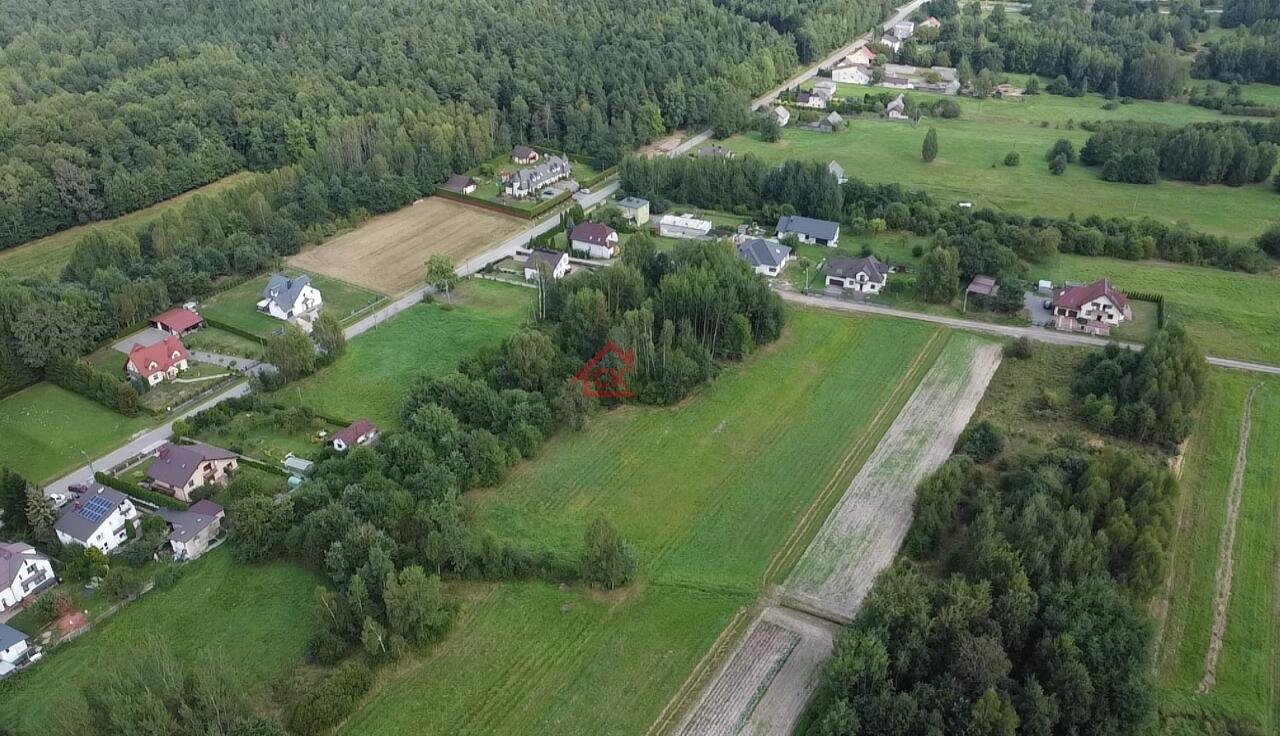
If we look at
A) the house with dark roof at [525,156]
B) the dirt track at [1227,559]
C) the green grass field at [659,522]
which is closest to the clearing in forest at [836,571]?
the green grass field at [659,522]

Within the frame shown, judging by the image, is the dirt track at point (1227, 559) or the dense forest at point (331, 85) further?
the dense forest at point (331, 85)

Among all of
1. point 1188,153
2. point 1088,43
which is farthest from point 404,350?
point 1088,43

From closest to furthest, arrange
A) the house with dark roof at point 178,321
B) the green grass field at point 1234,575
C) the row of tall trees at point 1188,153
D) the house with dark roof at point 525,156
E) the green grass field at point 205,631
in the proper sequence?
1. the green grass field at point 1234,575
2. the green grass field at point 205,631
3. the house with dark roof at point 178,321
4. the row of tall trees at point 1188,153
5. the house with dark roof at point 525,156

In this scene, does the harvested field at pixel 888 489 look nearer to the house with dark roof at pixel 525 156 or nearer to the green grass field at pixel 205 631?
the green grass field at pixel 205 631

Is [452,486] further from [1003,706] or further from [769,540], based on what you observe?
[1003,706]

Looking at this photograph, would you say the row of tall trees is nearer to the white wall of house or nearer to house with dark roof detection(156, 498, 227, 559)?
house with dark roof detection(156, 498, 227, 559)
